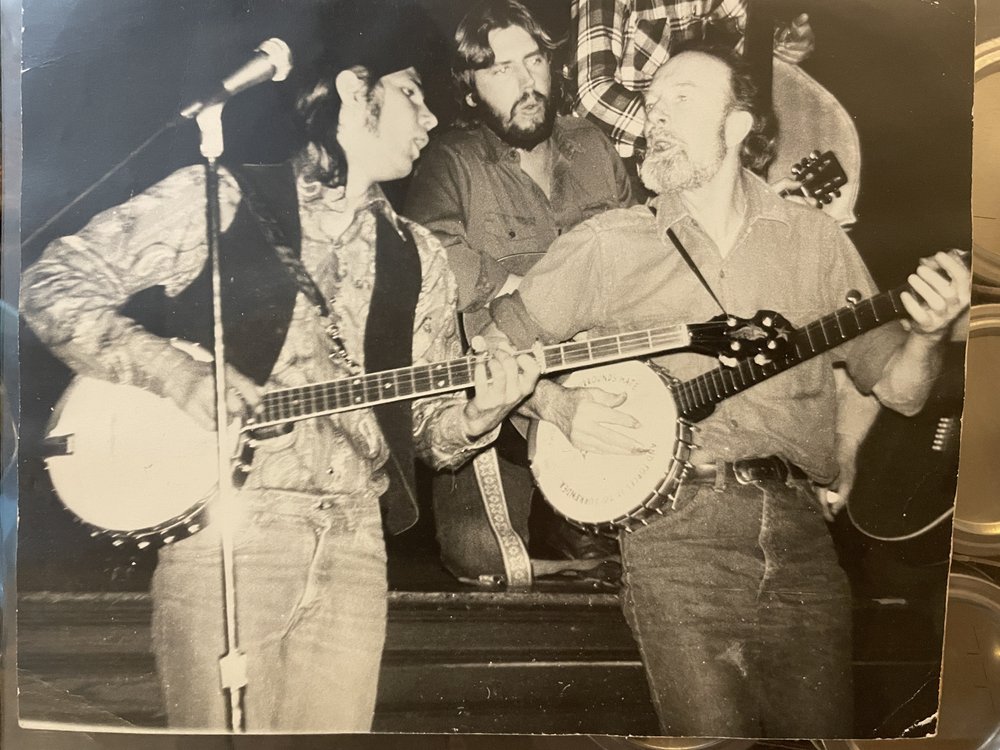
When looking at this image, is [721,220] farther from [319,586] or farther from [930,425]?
[319,586]

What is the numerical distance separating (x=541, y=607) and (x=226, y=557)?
0.58 metres

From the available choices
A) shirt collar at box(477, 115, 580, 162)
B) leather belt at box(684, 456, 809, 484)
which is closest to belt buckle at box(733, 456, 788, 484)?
leather belt at box(684, 456, 809, 484)

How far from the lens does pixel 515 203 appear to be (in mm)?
1220

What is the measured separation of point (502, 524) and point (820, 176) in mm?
841

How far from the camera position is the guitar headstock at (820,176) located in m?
1.21

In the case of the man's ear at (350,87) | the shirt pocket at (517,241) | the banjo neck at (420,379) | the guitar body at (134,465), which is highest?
the man's ear at (350,87)

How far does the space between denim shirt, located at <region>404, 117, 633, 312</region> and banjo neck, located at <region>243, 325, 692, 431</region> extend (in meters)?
0.14

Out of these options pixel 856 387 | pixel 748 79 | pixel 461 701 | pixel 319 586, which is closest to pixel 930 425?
pixel 856 387

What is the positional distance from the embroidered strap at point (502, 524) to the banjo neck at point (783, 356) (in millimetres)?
350

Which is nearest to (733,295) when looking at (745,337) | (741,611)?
(745,337)

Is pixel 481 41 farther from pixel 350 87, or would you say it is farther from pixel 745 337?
pixel 745 337

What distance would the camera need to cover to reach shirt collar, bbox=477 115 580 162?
1.22m

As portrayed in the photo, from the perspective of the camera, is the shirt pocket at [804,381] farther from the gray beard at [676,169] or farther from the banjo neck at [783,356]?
the gray beard at [676,169]

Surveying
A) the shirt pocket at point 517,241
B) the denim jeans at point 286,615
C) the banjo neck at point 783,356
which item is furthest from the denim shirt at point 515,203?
the denim jeans at point 286,615
